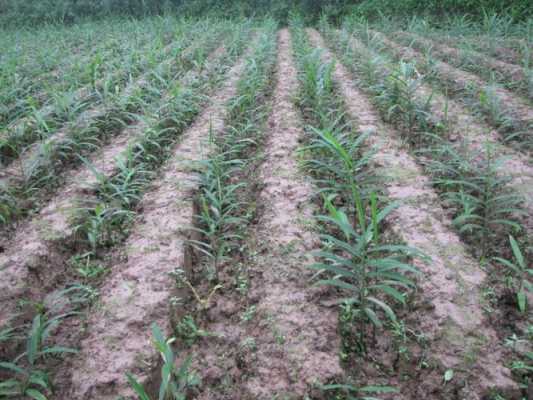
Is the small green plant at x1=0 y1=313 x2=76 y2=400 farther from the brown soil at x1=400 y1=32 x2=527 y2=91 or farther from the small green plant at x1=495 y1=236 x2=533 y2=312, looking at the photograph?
the brown soil at x1=400 y1=32 x2=527 y2=91

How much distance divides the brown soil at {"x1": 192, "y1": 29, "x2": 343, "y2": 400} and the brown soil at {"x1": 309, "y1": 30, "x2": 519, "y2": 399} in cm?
35

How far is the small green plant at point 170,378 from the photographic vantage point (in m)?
1.26

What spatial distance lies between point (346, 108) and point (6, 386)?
10.1 feet

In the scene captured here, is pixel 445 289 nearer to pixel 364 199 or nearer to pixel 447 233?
pixel 447 233

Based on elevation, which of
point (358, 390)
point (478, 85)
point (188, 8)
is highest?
point (188, 8)

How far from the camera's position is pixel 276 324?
5.25ft

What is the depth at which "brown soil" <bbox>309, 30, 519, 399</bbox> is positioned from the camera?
1.36 m

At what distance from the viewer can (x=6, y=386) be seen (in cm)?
142

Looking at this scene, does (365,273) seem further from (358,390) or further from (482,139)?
(482,139)

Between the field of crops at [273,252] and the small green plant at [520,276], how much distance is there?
1 centimetres

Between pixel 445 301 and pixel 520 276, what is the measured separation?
1.30ft

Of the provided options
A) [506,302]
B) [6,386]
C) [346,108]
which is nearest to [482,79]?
[346,108]

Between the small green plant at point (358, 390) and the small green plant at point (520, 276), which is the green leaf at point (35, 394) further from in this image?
the small green plant at point (520, 276)

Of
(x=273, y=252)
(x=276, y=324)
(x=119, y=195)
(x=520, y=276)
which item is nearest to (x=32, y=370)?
(x=276, y=324)
